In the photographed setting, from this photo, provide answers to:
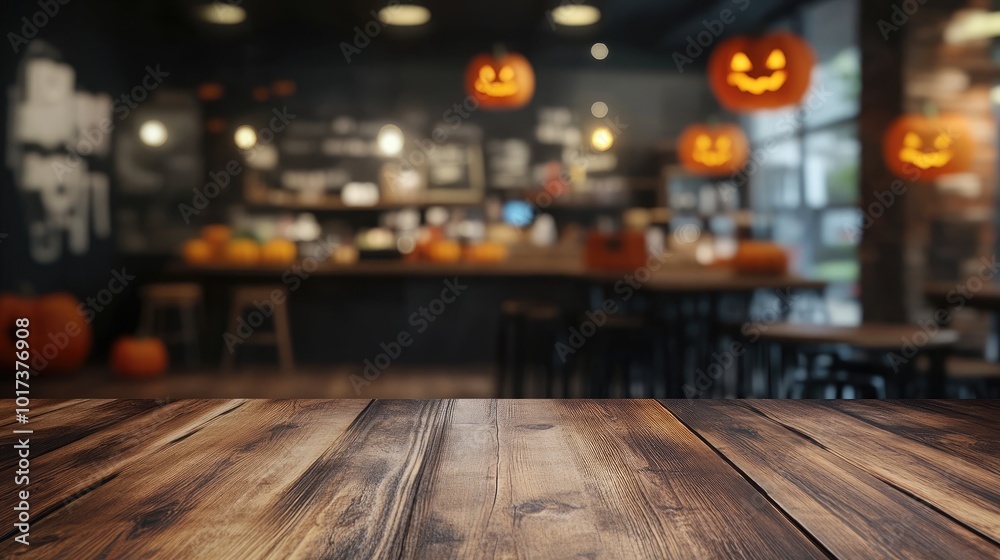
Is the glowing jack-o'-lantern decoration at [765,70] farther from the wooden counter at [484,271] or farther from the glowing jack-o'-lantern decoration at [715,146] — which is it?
the wooden counter at [484,271]

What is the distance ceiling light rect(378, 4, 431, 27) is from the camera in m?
4.01

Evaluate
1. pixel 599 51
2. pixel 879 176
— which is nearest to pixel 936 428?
pixel 599 51

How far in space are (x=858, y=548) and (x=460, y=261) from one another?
3.59 metres

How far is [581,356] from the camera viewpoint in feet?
12.7

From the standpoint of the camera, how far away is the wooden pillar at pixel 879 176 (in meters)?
4.01

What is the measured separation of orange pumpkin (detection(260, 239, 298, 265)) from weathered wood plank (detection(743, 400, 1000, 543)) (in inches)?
129

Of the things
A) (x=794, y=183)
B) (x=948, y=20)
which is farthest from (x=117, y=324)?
(x=948, y=20)

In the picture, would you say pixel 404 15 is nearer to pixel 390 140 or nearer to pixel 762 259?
pixel 390 140

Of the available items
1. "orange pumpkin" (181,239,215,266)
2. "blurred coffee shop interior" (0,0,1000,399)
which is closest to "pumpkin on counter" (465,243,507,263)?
"blurred coffee shop interior" (0,0,1000,399)

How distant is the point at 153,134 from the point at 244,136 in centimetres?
46

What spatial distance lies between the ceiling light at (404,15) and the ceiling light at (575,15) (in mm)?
681

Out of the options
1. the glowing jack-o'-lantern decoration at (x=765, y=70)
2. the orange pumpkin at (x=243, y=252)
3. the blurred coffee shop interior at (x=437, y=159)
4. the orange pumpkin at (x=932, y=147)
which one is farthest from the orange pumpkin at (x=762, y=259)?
the orange pumpkin at (x=243, y=252)

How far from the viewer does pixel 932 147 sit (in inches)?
155

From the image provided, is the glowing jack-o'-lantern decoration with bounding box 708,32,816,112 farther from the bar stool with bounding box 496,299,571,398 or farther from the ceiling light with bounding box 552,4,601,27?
the bar stool with bounding box 496,299,571,398
